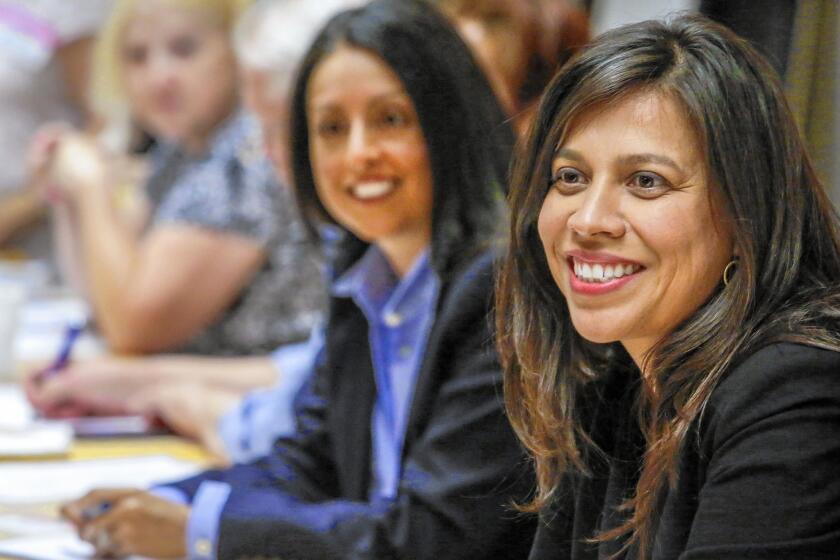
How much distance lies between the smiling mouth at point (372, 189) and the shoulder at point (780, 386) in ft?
1.93

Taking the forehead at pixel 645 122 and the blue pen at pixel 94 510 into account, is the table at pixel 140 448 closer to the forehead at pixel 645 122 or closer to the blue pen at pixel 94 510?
the blue pen at pixel 94 510

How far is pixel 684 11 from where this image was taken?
0.96m

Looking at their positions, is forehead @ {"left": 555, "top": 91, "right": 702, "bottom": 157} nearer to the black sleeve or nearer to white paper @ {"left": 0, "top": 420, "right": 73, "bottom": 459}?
the black sleeve

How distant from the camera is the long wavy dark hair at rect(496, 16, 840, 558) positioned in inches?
34.1

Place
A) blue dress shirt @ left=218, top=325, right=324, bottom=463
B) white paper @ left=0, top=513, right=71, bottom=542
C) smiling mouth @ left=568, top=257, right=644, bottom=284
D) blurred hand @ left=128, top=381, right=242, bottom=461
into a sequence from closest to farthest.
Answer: smiling mouth @ left=568, top=257, right=644, bottom=284, white paper @ left=0, top=513, right=71, bottom=542, blue dress shirt @ left=218, top=325, right=324, bottom=463, blurred hand @ left=128, top=381, right=242, bottom=461

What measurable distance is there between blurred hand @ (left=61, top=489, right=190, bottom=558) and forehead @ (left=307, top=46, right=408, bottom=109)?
46 cm

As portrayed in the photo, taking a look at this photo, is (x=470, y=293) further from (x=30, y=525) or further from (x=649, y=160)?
(x=30, y=525)

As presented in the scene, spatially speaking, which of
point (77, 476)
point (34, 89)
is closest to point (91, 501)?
point (77, 476)

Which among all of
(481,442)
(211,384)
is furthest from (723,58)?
(211,384)

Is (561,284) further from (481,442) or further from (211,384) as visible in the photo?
(211,384)

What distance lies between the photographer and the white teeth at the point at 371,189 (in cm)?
137

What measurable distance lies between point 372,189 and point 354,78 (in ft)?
0.38

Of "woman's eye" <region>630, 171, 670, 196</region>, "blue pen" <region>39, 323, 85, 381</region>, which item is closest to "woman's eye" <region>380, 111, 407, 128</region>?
"woman's eye" <region>630, 171, 670, 196</region>

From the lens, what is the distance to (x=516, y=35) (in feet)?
6.33
